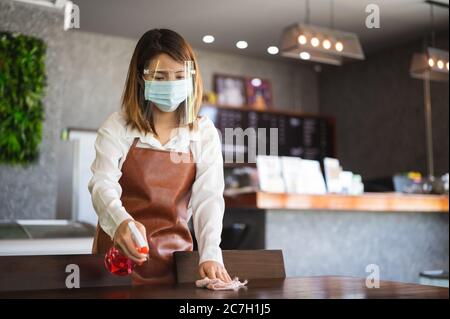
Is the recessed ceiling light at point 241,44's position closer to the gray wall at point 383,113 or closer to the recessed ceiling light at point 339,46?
the recessed ceiling light at point 339,46

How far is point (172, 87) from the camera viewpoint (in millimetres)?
1146

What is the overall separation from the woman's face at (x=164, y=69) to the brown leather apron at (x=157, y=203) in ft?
0.45

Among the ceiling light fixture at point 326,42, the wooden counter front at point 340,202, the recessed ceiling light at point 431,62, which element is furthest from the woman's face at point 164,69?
the recessed ceiling light at point 431,62

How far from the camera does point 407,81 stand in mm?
4738

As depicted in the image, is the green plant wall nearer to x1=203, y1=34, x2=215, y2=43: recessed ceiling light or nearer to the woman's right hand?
x1=203, y1=34, x2=215, y2=43: recessed ceiling light

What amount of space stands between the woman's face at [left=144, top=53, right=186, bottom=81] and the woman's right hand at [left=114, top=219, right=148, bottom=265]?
0.99 feet

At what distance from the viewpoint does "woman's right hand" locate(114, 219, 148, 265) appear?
103cm

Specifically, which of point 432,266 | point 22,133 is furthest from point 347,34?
point 22,133

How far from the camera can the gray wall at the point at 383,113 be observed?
4484 millimetres

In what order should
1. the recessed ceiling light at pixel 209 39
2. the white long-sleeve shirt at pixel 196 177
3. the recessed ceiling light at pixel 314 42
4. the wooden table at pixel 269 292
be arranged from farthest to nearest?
the recessed ceiling light at pixel 314 42
the recessed ceiling light at pixel 209 39
the white long-sleeve shirt at pixel 196 177
the wooden table at pixel 269 292

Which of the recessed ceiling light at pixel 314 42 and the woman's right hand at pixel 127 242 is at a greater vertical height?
the recessed ceiling light at pixel 314 42

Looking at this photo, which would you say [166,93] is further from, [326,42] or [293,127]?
[293,127]

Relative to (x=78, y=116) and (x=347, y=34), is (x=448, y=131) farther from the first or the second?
(x=78, y=116)

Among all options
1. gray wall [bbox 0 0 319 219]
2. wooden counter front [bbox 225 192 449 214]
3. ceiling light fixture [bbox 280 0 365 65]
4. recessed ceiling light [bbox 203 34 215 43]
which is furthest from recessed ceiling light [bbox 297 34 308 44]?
recessed ceiling light [bbox 203 34 215 43]
